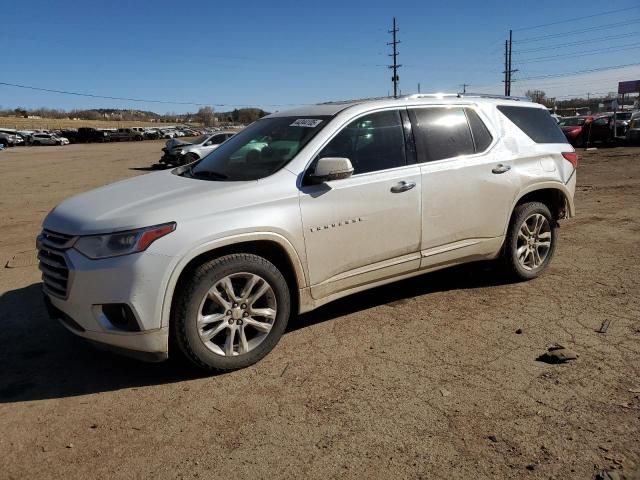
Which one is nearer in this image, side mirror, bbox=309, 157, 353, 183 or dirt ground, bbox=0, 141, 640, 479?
dirt ground, bbox=0, 141, 640, 479

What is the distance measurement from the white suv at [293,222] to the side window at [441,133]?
0.04 ft

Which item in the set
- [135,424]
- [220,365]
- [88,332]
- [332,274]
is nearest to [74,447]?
[135,424]

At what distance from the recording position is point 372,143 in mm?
4277

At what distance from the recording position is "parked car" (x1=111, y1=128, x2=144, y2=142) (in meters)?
73.6

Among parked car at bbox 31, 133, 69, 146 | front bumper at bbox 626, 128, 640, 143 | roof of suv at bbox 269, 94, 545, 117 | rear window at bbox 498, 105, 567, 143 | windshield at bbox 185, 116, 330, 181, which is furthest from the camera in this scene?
parked car at bbox 31, 133, 69, 146

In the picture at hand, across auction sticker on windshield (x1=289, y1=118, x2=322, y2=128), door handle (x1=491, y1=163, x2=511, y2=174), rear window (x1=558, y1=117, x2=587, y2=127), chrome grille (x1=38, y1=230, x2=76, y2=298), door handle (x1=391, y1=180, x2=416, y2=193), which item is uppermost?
rear window (x1=558, y1=117, x2=587, y2=127)

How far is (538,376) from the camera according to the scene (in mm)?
3438

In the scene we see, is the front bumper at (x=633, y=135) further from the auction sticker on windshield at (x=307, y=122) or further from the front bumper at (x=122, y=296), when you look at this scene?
the front bumper at (x=122, y=296)

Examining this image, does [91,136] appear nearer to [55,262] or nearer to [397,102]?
[397,102]

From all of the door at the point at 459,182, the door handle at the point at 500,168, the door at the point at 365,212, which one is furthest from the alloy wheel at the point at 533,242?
the door at the point at 365,212

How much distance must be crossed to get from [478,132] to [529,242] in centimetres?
125

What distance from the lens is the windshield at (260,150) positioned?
404 centimetres

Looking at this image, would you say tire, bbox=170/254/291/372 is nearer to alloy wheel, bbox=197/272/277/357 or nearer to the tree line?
alloy wheel, bbox=197/272/277/357

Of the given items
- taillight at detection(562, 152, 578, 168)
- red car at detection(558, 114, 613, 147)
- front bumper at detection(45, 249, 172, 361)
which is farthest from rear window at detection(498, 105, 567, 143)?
red car at detection(558, 114, 613, 147)
